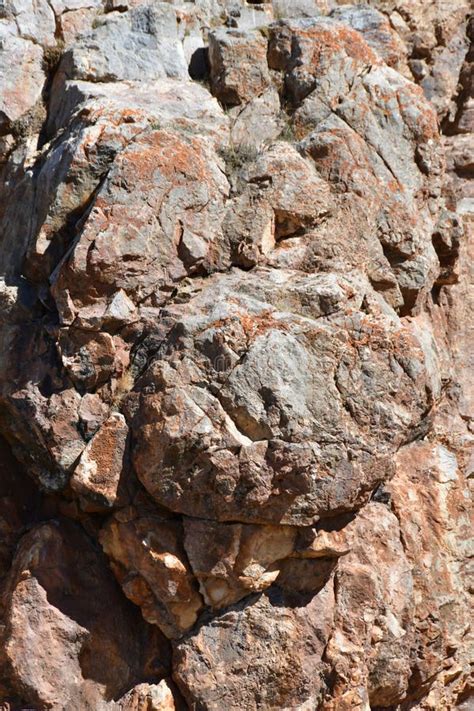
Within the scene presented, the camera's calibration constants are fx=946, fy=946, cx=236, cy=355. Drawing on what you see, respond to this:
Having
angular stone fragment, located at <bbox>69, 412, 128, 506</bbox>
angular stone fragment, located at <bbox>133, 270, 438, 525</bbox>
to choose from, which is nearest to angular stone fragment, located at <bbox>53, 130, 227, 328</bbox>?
angular stone fragment, located at <bbox>133, 270, 438, 525</bbox>

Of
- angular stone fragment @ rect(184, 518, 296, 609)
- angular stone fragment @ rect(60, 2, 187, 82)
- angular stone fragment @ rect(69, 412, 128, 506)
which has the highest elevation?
angular stone fragment @ rect(60, 2, 187, 82)

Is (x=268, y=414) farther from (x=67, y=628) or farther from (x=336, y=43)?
(x=336, y=43)

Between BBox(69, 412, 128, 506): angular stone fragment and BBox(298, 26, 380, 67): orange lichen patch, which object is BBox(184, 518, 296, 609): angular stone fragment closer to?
BBox(69, 412, 128, 506): angular stone fragment

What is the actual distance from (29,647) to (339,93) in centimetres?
539

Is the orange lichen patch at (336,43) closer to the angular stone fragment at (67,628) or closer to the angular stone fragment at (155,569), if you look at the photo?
the angular stone fragment at (155,569)

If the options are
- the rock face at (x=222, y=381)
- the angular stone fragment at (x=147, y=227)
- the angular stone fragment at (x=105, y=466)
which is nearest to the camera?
the rock face at (x=222, y=381)

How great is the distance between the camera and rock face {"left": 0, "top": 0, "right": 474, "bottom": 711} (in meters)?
6.95

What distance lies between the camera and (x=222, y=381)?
691 centimetres

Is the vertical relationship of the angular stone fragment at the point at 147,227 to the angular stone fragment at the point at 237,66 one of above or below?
below

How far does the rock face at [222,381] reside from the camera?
695 cm

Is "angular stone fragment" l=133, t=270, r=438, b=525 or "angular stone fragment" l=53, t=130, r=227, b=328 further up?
"angular stone fragment" l=53, t=130, r=227, b=328

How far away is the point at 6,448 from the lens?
8.05m

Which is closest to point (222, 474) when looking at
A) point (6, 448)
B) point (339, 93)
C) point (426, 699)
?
point (6, 448)

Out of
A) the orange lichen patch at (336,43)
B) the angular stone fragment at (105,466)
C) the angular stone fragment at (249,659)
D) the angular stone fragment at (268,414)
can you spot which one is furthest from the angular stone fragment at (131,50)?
the angular stone fragment at (249,659)
